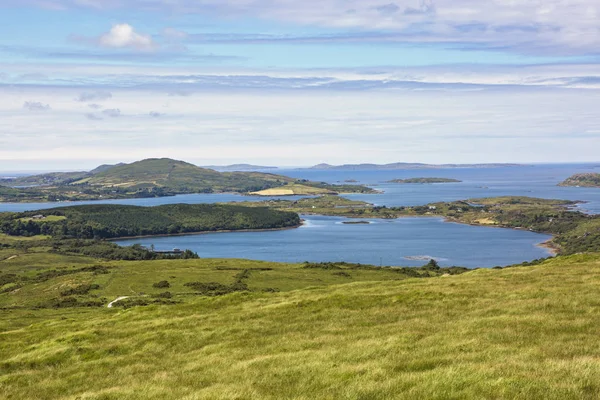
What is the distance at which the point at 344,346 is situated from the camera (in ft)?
76.7

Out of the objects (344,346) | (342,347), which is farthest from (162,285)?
(342,347)

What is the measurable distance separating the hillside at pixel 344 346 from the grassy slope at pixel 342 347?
7cm

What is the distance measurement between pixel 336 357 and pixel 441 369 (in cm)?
491

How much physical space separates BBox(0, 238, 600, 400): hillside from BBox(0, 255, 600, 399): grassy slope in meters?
0.07

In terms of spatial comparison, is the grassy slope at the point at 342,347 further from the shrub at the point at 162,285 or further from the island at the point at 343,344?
the shrub at the point at 162,285

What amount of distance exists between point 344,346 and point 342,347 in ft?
0.83

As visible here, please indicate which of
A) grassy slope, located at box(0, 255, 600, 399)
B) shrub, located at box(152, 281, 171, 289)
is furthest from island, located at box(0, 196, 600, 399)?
shrub, located at box(152, 281, 171, 289)

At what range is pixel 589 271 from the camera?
41.8 metres

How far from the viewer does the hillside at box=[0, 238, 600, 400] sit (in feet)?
53.9

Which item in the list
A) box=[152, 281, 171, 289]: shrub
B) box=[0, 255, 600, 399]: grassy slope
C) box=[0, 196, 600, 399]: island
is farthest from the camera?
box=[152, 281, 171, 289]: shrub

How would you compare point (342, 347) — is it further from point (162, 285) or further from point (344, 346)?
point (162, 285)

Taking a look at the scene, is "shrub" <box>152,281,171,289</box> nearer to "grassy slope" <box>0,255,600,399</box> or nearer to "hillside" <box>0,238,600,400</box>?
"grassy slope" <box>0,255,600,399</box>

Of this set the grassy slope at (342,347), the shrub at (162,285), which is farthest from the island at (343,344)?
the shrub at (162,285)

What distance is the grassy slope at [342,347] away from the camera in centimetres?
1636
